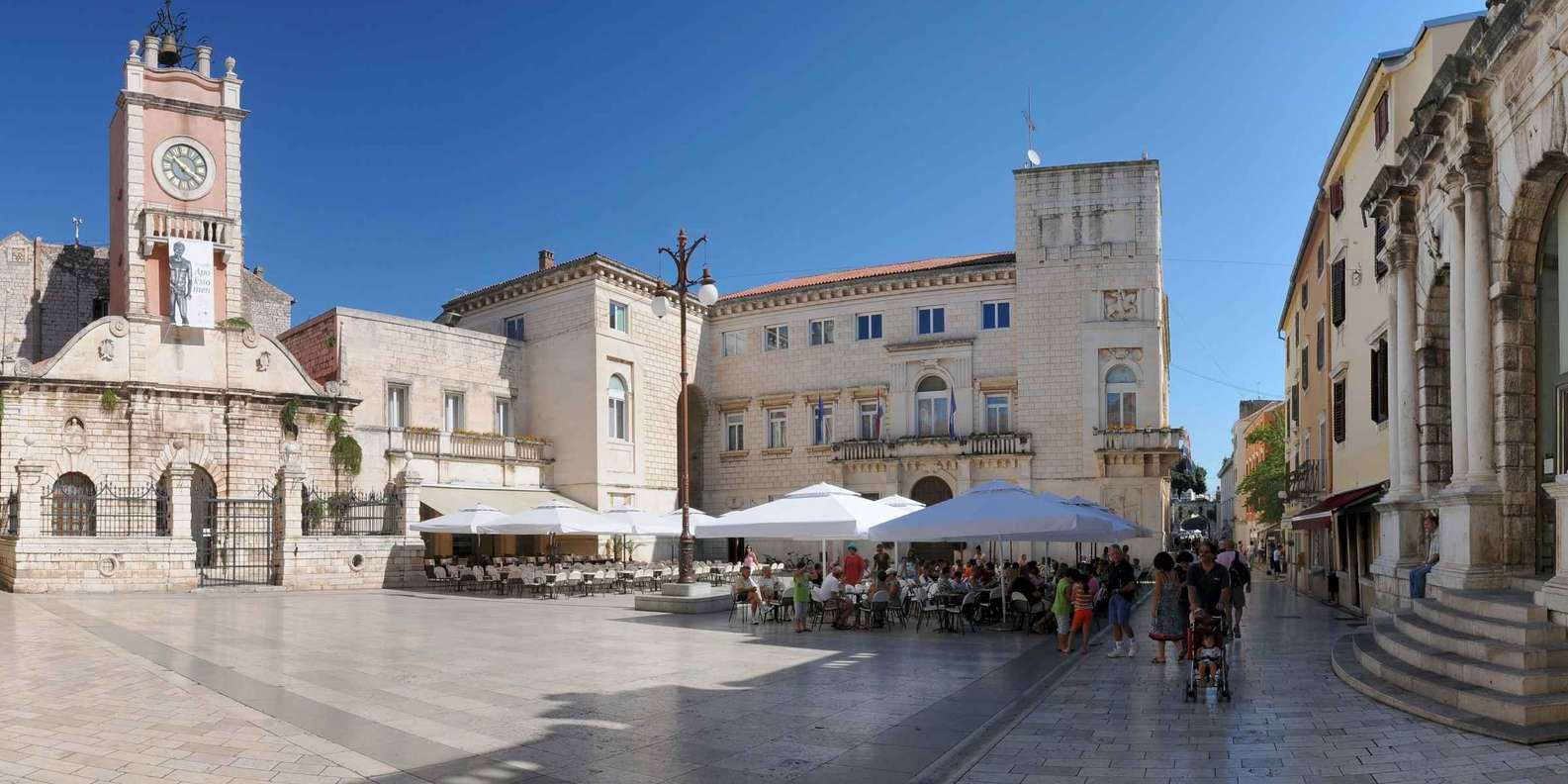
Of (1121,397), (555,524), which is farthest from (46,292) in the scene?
(1121,397)

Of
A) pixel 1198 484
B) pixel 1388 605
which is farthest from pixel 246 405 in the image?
pixel 1198 484

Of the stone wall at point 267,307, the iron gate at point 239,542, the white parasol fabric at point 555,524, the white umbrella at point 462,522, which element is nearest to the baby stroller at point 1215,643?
the white parasol fabric at point 555,524

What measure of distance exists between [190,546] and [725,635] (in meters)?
15.0

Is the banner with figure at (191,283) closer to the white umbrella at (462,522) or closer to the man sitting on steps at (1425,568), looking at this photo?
the white umbrella at (462,522)

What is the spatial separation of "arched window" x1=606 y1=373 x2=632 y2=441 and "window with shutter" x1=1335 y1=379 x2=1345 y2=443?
21.6 m

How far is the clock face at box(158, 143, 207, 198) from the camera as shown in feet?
99.5

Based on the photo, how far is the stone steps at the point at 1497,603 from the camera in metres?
8.80

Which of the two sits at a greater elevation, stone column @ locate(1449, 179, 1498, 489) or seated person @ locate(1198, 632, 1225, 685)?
stone column @ locate(1449, 179, 1498, 489)

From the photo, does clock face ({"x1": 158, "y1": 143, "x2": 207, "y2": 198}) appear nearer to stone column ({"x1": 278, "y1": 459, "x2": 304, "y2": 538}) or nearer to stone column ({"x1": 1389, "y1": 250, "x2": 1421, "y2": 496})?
stone column ({"x1": 278, "y1": 459, "x2": 304, "y2": 538})

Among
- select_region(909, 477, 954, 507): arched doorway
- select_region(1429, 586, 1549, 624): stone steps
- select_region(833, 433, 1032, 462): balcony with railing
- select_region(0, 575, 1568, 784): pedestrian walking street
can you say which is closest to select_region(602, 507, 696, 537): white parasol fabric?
select_region(0, 575, 1568, 784): pedestrian walking street

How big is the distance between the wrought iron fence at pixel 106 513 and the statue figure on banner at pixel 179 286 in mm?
4637

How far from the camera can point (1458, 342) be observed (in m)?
11.1

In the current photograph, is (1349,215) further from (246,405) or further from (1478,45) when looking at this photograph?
(246,405)

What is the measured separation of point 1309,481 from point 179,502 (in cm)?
2793
